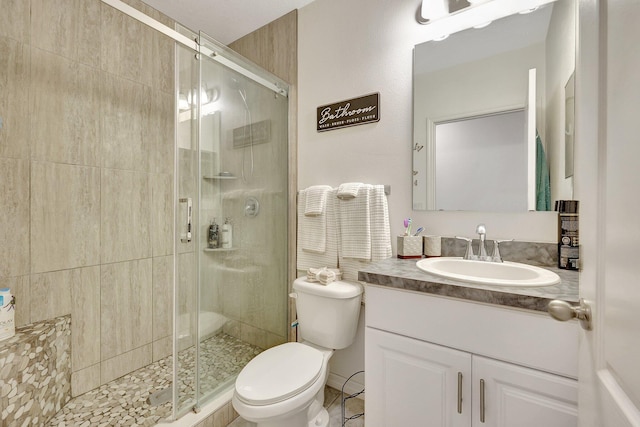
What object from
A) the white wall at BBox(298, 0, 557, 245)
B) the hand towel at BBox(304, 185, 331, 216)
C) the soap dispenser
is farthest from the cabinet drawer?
the soap dispenser

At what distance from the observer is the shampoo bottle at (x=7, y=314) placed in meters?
1.25

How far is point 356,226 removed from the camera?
5.04 feet

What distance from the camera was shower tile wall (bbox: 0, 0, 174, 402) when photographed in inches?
54.2

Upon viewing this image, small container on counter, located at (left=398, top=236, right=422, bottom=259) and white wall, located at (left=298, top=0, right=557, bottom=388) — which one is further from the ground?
white wall, located at (left=298, top=0, right=557, bottom=388)

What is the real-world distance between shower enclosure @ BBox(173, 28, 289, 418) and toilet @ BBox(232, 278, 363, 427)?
0.35m

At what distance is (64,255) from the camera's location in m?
1.53

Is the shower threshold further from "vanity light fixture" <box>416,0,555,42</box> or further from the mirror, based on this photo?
"vanity light fixture" <box>416,0,555,42</box>

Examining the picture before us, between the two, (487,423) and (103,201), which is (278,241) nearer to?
(103,201)

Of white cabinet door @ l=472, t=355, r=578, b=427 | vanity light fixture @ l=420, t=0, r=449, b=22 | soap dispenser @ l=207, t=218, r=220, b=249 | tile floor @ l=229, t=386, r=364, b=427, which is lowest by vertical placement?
tile floor @ l=229, t=386, r=364, b=427

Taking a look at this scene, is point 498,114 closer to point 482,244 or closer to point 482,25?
point 482,25

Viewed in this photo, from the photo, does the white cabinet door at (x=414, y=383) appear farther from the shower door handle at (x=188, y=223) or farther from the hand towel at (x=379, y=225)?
the shower door handle at (x=188, y=223)

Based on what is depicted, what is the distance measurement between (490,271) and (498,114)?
2.35 feet

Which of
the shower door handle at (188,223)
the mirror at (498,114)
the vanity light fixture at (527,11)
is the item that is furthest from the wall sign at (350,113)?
the shower door handle at (188,223)

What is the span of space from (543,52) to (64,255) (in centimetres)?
257
